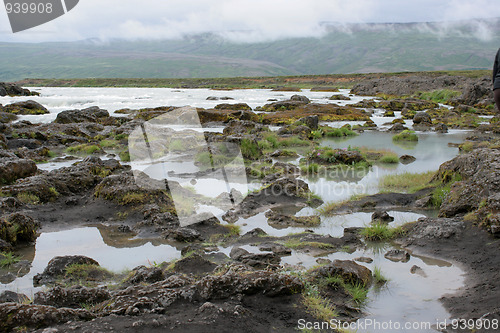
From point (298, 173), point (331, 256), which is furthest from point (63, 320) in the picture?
point (298, 173)

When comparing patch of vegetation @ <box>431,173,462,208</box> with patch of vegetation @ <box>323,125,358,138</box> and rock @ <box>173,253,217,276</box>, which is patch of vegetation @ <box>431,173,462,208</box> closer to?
rock @ <box>173,253,217,276</box>

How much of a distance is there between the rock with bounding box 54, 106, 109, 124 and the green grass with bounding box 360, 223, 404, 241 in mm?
27802

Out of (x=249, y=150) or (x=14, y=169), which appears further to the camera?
(x=249, y=150)

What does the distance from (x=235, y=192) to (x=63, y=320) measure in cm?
771

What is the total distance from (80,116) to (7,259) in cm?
2704

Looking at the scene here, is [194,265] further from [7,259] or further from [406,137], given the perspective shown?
[406,137]

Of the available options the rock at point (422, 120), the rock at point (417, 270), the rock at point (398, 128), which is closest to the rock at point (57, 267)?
the rock at point (417, 270)

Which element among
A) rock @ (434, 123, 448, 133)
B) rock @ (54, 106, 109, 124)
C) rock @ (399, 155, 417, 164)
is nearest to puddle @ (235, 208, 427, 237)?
rock @ (399, 155, 417, 164)

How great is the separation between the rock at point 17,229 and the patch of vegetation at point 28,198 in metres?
2.19

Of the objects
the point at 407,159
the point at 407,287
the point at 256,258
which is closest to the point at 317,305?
the point at 407,287

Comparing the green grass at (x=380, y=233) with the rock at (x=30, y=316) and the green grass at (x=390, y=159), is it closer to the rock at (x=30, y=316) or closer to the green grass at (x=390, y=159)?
the rock at (x=30, y=316)

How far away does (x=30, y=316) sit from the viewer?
12.4 feet

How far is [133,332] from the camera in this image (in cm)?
365

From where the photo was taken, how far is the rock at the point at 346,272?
5.81 m
